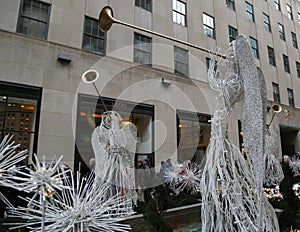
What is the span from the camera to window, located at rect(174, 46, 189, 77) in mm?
14797

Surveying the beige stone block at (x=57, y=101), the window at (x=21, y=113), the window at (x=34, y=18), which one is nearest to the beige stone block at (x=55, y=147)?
the window at (x=21, y=113)

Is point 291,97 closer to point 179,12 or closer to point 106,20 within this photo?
point 179,12

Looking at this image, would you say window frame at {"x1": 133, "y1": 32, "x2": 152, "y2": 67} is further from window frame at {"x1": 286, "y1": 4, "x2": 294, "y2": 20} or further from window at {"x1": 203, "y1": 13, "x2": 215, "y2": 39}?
window frame at {"x1": 286, "y1": 4, "x2": 294, "y2": 20}

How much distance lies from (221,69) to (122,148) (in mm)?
3479

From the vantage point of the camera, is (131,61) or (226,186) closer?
(226,186)

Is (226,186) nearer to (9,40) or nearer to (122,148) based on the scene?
(122,148)

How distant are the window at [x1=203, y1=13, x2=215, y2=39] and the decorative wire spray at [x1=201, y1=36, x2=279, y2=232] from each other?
14.2 metres

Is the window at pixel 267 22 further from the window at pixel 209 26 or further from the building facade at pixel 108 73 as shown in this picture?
the window at pixel 209 26

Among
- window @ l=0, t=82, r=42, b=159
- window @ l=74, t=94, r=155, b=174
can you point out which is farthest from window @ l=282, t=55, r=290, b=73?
window @ l=0, t=82, r=42, b=159

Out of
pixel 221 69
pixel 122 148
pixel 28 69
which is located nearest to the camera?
pixel 221 69

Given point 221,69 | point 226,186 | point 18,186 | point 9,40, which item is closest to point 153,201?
point 226,186

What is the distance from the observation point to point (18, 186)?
163 cm

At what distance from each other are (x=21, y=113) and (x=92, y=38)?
4991 mm

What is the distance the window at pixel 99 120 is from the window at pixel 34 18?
11.0 feet
